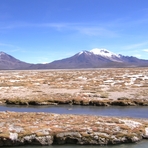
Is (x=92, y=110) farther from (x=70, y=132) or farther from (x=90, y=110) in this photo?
(x=70, y=132)

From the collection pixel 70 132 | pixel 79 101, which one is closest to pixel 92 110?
pixel 79 101

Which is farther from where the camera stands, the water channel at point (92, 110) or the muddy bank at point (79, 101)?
the muddy bank at point (79, 101)

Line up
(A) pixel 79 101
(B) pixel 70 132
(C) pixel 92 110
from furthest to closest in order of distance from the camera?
(A) pixel 79 101, (C) pixel 92 110, (B) pixel 70 132

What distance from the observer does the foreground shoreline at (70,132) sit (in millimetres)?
22375

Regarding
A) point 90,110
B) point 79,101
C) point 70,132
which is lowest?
point 90,110

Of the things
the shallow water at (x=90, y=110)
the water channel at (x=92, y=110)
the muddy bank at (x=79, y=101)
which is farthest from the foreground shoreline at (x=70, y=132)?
the muddy bank at (x=79, y=101)

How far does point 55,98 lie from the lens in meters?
46.2

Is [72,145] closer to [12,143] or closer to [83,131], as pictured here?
[83,131]

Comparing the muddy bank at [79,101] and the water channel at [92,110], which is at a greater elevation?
the muddy bank at [79,101]

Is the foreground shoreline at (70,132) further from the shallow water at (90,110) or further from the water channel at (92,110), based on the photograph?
the shallow water at (90,110)

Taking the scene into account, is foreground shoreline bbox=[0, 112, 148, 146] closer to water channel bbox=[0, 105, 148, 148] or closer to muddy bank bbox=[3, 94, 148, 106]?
water channel bbox=[0, 105, 148, 148]

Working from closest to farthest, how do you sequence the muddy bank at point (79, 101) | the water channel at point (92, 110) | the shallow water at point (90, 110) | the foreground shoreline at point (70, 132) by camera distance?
1. the foreground shoreline at point (70, 132)
2. the water channel at point (92, 110)
3. the shallow water at point (90, 110)
4. the muddy bank at point (79, 101)

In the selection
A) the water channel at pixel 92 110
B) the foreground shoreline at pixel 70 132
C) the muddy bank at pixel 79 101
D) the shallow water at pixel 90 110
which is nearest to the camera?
the foreground shoreline at pixel 70 132

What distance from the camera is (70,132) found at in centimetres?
2320
